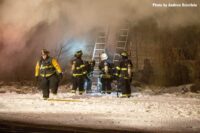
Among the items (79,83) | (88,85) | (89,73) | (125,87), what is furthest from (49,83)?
(89,73)

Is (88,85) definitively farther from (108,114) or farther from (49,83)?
(108,114)

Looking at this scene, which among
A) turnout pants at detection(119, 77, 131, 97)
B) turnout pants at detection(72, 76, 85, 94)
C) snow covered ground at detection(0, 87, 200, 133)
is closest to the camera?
snow covered ground at detection(0, 87, 200, 133)

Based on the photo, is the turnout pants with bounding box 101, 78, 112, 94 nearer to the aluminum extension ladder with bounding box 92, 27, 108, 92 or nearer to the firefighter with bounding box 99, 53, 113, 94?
the firefighter with bounding box 99, 53, 113, 94

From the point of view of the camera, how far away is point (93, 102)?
36.6 ft

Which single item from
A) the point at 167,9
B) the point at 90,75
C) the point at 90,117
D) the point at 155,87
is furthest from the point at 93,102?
the point at 167,9

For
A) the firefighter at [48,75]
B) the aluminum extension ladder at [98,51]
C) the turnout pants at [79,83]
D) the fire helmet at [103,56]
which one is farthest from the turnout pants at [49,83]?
the aluminum extension ladder at [98,51]

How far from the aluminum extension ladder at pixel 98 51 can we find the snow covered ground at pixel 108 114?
3.65 m

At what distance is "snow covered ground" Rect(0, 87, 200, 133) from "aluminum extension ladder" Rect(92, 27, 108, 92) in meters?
3.65

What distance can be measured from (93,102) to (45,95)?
1.64 metres

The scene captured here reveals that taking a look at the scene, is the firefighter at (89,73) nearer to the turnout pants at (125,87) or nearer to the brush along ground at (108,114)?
the turnout pants at (125,87)

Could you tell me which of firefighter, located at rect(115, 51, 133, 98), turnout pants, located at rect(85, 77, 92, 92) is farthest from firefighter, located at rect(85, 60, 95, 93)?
firefighter, located at rect(115, 51, 133, 98)

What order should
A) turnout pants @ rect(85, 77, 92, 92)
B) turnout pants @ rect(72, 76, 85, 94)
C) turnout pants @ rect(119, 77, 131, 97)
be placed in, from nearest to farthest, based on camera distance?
turnout pants @ rect(119, 77, 131, 97), turnout pants @ rect(72, 76, 85, 94), turnout pants @ rect(85, 77, 92, 92)

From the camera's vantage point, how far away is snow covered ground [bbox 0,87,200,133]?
25.0 ft

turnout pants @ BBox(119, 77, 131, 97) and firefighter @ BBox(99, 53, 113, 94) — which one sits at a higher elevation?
firefighter @ BBox(99, 53, 113, 94)
